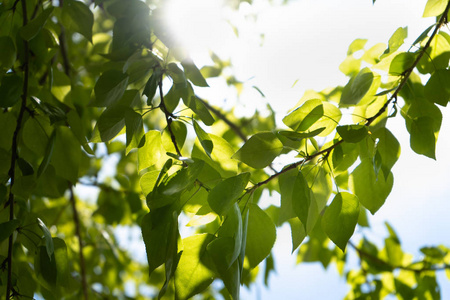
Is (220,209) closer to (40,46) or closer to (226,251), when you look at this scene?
(226,251)

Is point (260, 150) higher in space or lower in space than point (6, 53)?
lower

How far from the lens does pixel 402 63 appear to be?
1.55 ft

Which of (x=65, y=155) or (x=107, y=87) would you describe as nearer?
(x=107, y=87)

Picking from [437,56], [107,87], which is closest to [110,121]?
[107,87]

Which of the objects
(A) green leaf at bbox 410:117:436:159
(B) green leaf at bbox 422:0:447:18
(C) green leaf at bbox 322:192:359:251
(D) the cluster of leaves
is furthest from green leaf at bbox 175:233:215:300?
(B) green leaf at bbox 422:0:447:18

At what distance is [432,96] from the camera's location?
0.48 m

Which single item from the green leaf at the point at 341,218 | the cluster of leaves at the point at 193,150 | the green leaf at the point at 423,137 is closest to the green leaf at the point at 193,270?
the cluster of leaves at the point at 193,150

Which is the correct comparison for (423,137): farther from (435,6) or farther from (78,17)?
(78,17)

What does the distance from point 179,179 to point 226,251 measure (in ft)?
0.24

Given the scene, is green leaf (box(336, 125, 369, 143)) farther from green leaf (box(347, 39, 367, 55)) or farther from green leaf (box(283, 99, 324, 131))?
green leaf (box(347, 39, 367, 55))

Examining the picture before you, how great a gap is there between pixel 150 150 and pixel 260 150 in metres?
0.14

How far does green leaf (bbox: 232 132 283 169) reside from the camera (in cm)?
43

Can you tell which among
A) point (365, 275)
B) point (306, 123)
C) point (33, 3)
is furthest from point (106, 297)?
point (306, 123)

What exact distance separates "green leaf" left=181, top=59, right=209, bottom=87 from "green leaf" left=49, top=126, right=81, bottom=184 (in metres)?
0.21
